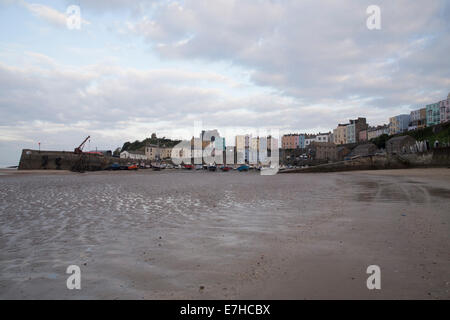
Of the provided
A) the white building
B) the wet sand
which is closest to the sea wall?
the wet sand

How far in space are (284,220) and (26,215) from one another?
8.99 meters

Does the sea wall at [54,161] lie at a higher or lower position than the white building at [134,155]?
lower

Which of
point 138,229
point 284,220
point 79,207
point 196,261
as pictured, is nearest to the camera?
point 196,261

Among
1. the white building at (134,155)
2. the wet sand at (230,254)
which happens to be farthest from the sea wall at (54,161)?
the white building at (134,155)

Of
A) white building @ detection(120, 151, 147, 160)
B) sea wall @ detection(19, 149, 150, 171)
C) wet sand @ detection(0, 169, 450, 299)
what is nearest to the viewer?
wet sand @ detection(0, 169, 450, 299)

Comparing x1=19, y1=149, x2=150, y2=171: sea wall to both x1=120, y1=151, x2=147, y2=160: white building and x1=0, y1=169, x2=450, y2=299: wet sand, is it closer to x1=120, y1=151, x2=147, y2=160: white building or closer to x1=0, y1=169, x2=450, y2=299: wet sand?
x1=0, y1=169, x2=450, y2=299: wet sand

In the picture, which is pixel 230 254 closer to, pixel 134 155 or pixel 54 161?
pixel 54 161

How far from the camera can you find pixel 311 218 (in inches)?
355

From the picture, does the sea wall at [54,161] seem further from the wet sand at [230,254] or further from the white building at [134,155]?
the white building at [134,155]

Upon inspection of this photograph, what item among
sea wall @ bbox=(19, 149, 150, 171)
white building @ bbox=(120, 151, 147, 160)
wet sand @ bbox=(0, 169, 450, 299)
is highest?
white building @ bbox=(120, 151, 147, 160)

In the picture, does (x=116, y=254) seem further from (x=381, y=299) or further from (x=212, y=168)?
(x=212, y=168)

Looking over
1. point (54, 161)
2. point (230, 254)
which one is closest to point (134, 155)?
point (54, 161)
